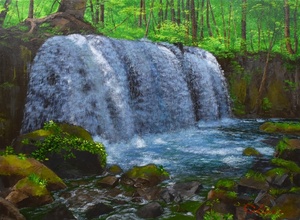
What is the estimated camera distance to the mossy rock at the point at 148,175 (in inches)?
373

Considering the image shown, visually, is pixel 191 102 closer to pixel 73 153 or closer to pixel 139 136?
pixel 139 136

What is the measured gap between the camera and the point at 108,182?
933 cm

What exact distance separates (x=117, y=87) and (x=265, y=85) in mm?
12365

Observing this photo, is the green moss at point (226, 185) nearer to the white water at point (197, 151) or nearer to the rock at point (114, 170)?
the white water at point (197, 151)

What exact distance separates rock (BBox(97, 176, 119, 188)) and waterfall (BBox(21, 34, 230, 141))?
537 centimetres

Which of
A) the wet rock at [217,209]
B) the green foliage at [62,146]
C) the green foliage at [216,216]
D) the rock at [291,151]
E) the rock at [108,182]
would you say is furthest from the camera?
the rock at [291,151]

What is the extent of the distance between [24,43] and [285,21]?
1947 cm

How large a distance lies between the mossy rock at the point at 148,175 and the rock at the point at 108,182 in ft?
1.19

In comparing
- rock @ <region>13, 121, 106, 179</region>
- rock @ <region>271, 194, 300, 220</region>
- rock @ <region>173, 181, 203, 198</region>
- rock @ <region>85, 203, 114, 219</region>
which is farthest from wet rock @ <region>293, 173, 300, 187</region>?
rock @ <region>13, 121, 106, 179</region>

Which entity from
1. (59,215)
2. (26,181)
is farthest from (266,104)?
(59,215)

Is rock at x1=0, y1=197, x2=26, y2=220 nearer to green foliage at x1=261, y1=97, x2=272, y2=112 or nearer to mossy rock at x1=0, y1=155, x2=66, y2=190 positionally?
mossy rock at x1=0, y1=155, x2=66, y2=190

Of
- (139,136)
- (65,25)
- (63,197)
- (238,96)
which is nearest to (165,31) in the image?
(238,96)

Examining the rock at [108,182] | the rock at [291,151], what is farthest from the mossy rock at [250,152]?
the rock at [108,182]

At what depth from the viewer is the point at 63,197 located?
848cm
